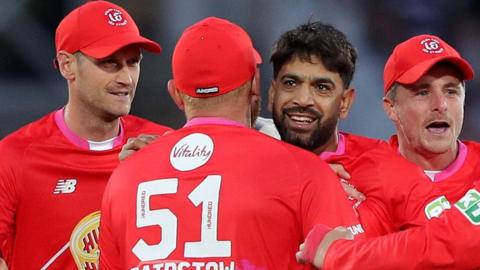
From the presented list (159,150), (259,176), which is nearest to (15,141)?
(159,150)

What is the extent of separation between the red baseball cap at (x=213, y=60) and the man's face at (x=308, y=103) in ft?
1.49

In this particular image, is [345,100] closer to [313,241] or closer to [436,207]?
[436,207]

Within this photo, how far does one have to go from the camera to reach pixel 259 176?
2910mm

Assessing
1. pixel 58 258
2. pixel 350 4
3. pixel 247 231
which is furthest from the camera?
pixel 350 4

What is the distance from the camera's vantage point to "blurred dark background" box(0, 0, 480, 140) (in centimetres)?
535

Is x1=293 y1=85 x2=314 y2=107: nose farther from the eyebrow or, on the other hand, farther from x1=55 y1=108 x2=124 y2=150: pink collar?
x1=55 y1=108 x2=124 y2=150: pink collar

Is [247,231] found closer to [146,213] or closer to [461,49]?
[146,213]

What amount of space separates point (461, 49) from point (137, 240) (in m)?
3.03

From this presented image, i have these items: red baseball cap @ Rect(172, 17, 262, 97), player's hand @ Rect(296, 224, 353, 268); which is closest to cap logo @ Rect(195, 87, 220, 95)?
red baseball cap @ Rect(172, 17, 262, 97)

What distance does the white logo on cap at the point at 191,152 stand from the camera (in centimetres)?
296

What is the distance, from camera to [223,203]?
114 inches

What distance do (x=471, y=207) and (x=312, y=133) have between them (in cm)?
83

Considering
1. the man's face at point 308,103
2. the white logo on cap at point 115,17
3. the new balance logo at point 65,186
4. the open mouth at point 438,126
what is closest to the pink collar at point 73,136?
the new balance logo at point 65,186

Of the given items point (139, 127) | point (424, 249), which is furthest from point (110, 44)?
point (424, 249)
